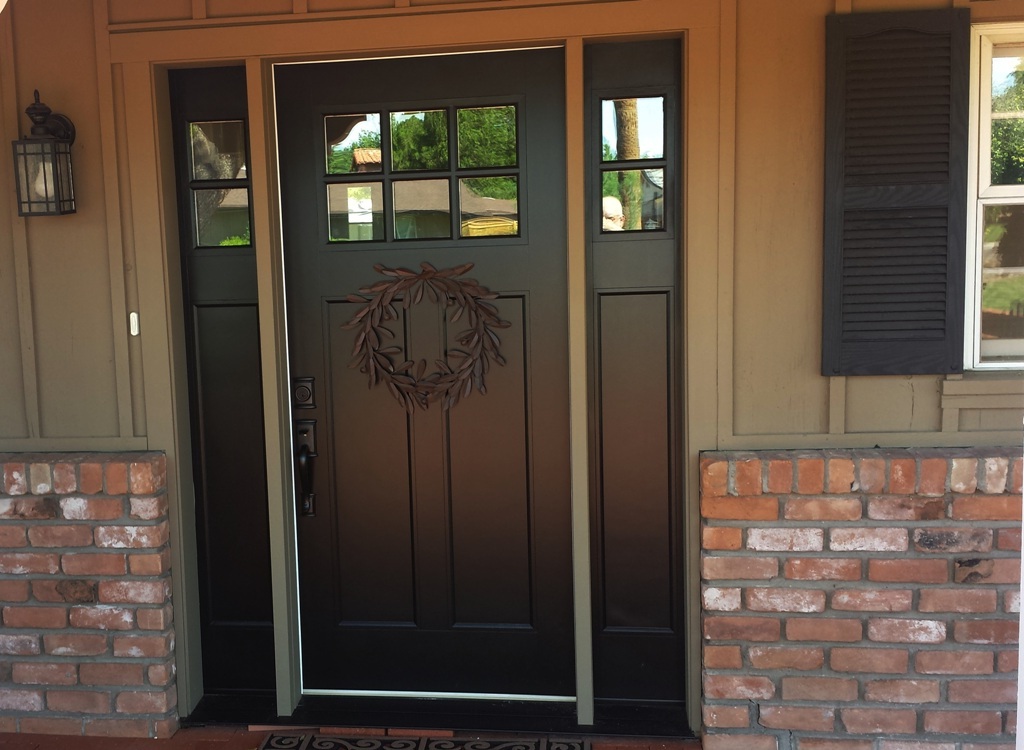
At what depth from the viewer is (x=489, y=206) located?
300 cm

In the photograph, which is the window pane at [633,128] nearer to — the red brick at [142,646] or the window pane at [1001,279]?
the window pane at [1001,279]

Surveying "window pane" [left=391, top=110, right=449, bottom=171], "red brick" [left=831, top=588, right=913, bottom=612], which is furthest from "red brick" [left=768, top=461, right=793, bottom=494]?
"window pane" [left=391, top=110, right=449, bottom=171]

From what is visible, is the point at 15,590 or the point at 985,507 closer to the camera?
the point at 985,507

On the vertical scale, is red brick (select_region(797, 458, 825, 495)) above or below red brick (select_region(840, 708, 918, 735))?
above

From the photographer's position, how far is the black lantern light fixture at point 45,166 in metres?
2.86

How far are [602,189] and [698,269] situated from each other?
422mm

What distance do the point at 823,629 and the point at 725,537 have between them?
0.41 meters

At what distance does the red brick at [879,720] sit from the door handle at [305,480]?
6.10ft

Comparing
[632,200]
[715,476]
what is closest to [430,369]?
[632,200]

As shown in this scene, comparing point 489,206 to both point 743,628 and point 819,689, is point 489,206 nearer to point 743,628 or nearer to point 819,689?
point 743,628

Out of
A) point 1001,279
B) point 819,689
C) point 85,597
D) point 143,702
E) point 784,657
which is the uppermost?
point 1001,279

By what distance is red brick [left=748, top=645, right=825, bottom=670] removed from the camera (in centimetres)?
279

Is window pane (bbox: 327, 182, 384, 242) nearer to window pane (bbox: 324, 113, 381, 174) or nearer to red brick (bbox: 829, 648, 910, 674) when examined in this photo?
window pane (bbox: 324, 113, 381, 174)

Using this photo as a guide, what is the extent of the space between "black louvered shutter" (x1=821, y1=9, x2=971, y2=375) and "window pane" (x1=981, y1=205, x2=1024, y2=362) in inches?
5.5
